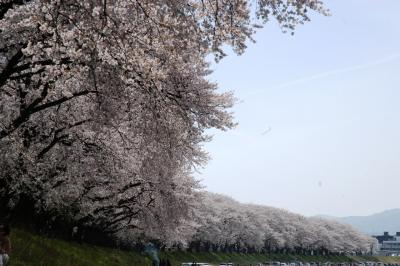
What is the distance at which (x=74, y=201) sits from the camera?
1107 inches

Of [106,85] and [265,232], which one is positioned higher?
[265,232]

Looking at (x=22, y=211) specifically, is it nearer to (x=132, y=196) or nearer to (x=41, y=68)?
(x=132, y=196)

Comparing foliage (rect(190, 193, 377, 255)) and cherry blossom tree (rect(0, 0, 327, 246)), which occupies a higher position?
foliage (rect(190, 193, 377, 255))

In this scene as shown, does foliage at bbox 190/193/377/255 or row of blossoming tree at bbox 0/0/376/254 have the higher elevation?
foliage at bbox 190/193/377/255

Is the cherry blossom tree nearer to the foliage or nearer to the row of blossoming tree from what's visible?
the row of blossoming tree

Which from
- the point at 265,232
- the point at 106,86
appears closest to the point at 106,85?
the point at 106,86

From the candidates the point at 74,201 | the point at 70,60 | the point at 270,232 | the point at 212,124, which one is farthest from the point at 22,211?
the point at 270,232

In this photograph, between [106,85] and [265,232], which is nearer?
[106,85]

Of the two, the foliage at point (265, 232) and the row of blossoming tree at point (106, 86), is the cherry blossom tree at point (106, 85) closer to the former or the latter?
the row of blossoming tree at point (106, 86)

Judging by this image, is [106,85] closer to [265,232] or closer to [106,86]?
[106,86]

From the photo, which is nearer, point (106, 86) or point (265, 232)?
point (106, 86)

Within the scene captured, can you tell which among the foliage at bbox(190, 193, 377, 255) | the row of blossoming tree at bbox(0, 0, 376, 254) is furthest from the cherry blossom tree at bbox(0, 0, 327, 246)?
the foliage at bbox(190, 193, 377, 255)

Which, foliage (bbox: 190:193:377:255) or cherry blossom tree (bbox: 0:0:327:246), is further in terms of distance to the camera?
foliage (bbox: 190:193:377:255)

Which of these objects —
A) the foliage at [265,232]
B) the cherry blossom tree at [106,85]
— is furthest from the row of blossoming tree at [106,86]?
the foliage at [265,232]
